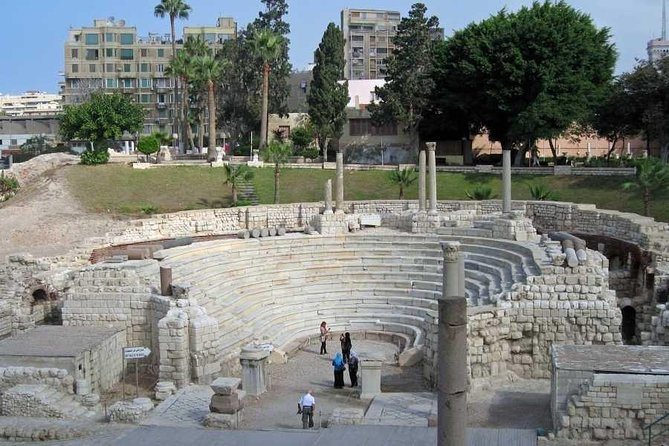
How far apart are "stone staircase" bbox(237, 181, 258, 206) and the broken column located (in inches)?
1169

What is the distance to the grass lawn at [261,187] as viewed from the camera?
46.1 meters

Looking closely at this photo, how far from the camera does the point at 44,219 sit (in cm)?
4228

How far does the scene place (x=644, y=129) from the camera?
51.8 metres

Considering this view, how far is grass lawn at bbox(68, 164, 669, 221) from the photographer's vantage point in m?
46.1

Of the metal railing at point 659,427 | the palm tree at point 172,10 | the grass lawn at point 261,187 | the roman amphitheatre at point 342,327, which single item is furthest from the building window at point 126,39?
the metal railing at point 659,427

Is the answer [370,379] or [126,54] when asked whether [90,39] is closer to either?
[126,54]

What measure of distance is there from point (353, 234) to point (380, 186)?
16.9m

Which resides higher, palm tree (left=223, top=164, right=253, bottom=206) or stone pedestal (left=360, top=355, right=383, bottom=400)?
palm tree (left=223, top=164, right=253, bottom=206)

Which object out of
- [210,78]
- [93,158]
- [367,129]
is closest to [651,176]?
[210,78]

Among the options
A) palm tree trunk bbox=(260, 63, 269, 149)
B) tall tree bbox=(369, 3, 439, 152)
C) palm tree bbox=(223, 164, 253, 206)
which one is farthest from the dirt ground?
tall tree bbox=(369, 3, 439, 152)

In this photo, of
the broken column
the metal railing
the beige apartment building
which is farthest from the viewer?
the beige apartment building

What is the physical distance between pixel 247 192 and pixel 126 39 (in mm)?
49542

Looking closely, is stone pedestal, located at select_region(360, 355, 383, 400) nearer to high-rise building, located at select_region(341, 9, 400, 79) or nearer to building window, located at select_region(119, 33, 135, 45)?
building window, located at select_region(119, 33, 135, 45)

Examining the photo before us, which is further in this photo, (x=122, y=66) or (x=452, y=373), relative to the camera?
(x=122, y=66)
